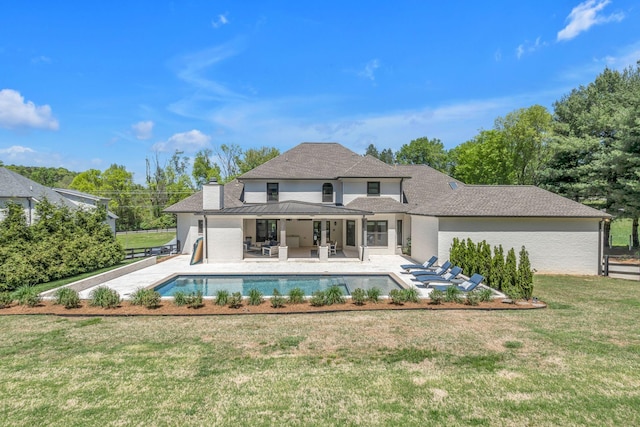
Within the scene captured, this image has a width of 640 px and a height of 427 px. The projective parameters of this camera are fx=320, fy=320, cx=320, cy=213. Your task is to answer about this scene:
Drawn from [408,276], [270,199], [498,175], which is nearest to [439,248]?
[408,276]

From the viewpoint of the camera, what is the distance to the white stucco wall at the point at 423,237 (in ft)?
60.4

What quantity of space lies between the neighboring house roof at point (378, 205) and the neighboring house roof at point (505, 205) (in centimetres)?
265

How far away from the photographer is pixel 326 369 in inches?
254

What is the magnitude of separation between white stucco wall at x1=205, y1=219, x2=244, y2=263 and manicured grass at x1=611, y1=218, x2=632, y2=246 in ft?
103

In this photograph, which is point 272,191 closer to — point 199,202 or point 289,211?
point 289,211

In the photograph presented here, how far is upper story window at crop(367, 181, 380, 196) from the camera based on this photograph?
2430 centimetres

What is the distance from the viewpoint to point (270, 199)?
24.6 metres

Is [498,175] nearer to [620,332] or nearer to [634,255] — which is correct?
[634,255]

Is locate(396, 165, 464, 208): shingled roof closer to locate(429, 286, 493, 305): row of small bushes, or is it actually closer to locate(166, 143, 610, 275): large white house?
locate(166, 143, 610, 275): large white house

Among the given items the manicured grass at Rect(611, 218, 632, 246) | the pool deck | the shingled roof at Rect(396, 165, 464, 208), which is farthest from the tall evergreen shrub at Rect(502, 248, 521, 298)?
the manicured grass at Rect(611, 218, 632, 246)

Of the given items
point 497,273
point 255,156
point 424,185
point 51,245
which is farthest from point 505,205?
point 255,156

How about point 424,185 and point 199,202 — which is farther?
point 424,185

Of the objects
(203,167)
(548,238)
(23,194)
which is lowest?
(548,238)

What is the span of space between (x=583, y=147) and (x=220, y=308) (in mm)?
27856
